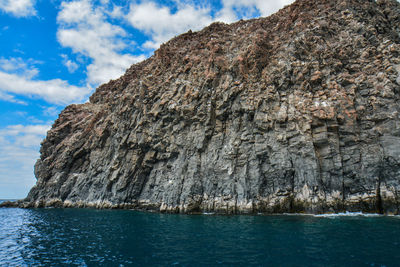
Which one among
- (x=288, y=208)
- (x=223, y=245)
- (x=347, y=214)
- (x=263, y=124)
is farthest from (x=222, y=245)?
(x=263, y=124)

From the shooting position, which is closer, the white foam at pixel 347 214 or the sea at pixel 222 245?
the sea at pixel 222 245

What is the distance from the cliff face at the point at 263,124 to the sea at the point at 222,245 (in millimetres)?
7877

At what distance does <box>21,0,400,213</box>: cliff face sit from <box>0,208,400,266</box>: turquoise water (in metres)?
7.76

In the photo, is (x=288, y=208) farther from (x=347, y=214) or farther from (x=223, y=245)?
(x=223, y=245)

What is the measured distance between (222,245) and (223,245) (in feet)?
0.25

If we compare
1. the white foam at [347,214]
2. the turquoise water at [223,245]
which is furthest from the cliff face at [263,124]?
the turquoise water at [223,245]

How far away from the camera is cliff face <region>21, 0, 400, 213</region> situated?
101 feet

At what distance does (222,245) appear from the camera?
1730 cm

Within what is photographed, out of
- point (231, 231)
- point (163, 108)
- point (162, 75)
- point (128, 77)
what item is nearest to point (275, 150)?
point (231, 231)

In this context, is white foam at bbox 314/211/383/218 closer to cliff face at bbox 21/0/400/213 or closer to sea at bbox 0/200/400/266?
cliff face at bbox 21/0/400/213

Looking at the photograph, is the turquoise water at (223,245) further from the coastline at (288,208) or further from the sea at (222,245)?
the coastline at (288,208)

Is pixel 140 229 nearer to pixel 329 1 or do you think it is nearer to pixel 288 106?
pixel 288 106

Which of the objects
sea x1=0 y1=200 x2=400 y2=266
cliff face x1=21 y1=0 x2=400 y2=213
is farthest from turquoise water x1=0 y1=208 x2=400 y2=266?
cliff face x1=21 y1=0 x2=400 y2=213

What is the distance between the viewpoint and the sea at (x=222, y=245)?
1393cm
